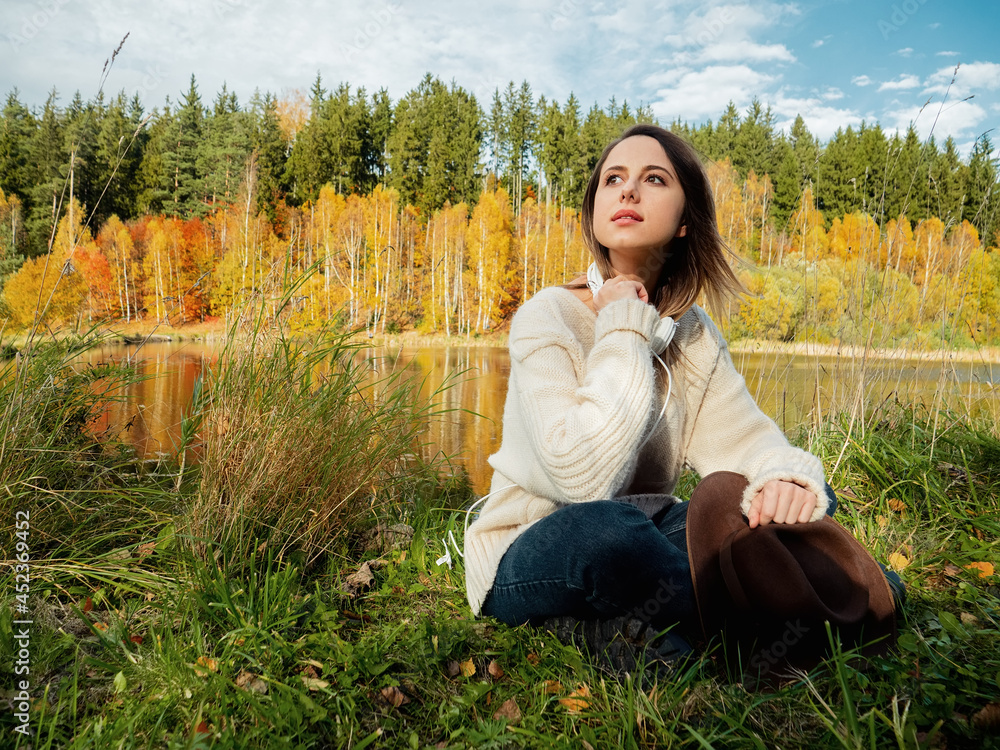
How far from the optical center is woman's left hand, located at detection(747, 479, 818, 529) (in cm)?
132

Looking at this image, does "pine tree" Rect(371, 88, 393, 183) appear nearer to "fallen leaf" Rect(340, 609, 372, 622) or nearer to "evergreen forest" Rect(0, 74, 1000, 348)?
"evergreen forest" Rect(0, 74, 1000, 348)

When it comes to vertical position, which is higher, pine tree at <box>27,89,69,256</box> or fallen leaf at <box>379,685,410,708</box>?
pine tree at <box>27,89,69,256</box>

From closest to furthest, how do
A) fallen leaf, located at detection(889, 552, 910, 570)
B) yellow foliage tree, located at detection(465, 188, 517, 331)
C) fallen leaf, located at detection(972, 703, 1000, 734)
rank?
1. fallen leaf, located at detection(972, 703, 1000, 734)
2. fallen leaf, located at detection(889, 552, 910, 570)
3. yellow foliage tree, located at detection(465, 188, 517, 331)

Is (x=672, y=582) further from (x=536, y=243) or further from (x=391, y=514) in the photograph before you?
(x=536, y=243)

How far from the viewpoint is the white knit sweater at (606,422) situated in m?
1.29

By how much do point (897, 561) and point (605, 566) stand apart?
4.00 ft

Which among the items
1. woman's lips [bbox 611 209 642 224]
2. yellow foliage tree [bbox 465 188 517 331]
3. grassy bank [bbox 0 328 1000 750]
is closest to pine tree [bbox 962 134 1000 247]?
grassy bank [bbox 0 328 1000 750]

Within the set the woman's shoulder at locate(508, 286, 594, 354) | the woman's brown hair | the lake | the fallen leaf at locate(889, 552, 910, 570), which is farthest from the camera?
the lake

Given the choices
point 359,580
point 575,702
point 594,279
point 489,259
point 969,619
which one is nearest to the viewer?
point 575,702

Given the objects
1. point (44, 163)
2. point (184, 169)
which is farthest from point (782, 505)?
point (184, 169)

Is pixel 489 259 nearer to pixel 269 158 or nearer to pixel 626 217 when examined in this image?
pixel 269 158

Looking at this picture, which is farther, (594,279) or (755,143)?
(755,143)

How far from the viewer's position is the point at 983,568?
1.83 m

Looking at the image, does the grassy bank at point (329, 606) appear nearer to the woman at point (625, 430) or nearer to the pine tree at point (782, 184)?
the woman at point (625, 430)
